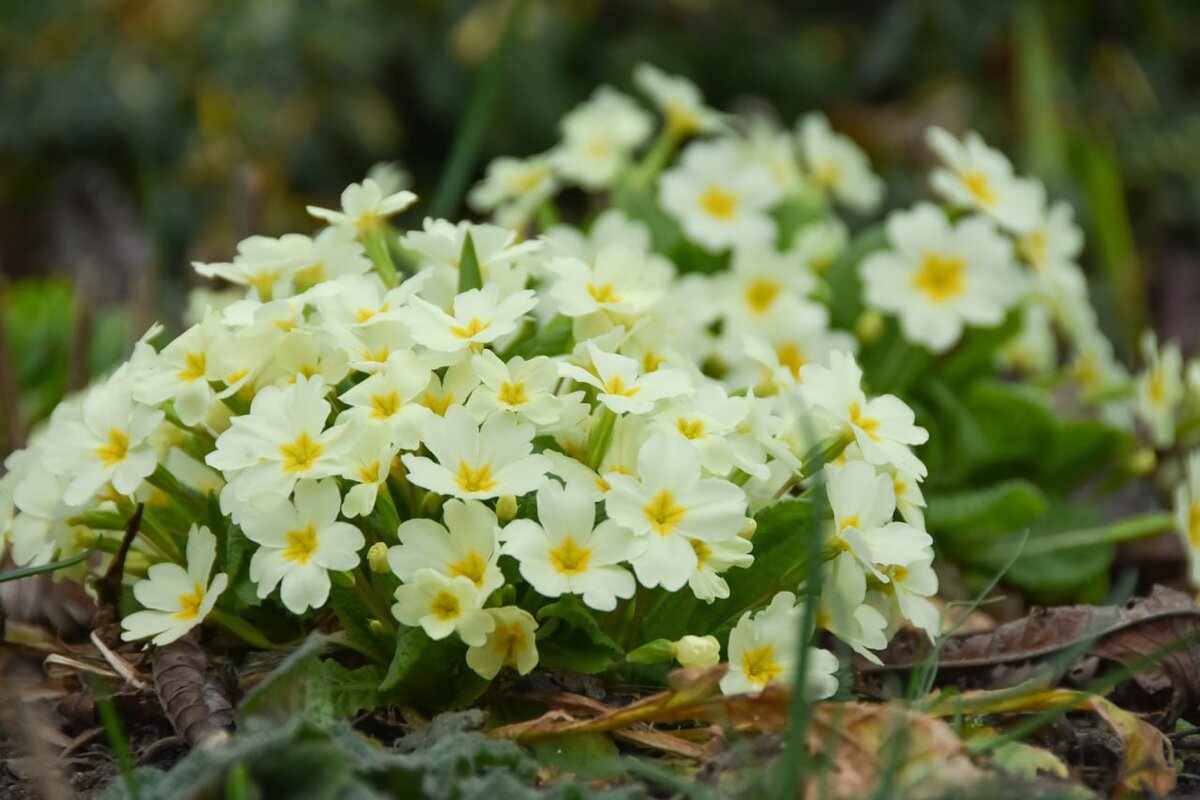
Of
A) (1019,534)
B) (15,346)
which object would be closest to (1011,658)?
(1019,534)

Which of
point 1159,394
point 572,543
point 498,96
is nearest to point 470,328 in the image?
point 572,543

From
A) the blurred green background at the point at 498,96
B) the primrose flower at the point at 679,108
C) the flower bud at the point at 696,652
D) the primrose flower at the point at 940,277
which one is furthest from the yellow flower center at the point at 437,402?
the blurred green background at the point at 498,96

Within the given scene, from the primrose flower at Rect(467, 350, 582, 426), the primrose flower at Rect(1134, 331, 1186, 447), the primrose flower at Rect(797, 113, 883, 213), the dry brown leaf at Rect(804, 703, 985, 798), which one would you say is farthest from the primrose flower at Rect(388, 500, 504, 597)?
the primrose flower at Rect(797, 113, 883, 213)

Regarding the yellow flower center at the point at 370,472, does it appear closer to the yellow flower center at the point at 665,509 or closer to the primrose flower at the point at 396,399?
the primrose flower at the point at 396,399

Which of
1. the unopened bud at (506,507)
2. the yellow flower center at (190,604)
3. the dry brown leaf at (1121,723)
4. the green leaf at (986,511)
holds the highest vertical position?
the unopened bud at (506,507)

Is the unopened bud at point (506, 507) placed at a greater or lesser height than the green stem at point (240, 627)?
greater

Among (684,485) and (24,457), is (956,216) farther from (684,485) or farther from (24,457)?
(24,457)

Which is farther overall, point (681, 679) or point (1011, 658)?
point (1011, 658)

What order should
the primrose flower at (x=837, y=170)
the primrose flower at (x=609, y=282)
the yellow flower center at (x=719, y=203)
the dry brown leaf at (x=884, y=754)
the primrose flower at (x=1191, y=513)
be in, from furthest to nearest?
the primrose flower at (x=837, y=170) < the yellow flower center at (x=719, y=203) < the primrose flower at (x=1191, y=513) < the primrose flower at (x=609, y=282) < the dry brown leaf at (x=884, y=754)
